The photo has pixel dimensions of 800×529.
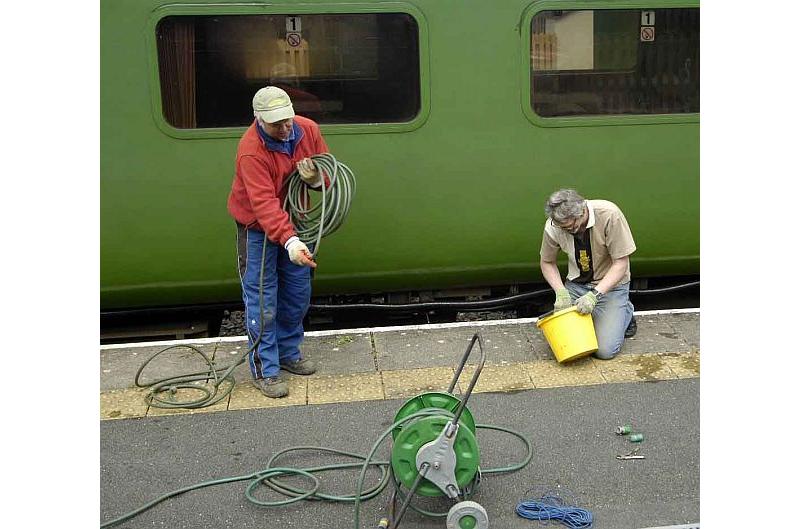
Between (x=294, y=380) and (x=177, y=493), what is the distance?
4.49 feet

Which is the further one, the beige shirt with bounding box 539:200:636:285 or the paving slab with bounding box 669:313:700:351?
the paving slab with bounding box 669:313:700:351

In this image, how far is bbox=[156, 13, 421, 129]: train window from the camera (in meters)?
5.56

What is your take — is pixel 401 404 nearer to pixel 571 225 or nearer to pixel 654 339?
pixel 571 225

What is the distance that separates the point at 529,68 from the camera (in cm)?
583

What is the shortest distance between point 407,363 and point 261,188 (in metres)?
1.49

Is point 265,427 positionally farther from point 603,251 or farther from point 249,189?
point 603,251

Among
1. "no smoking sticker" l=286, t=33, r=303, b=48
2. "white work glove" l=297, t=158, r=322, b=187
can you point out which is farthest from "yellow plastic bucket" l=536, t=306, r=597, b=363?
"no smoking sticker" l=286, t=33, r=303, b=48

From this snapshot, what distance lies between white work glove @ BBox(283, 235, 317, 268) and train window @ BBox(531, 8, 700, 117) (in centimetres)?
217

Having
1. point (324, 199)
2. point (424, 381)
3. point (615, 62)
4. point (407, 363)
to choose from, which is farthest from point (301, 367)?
point (615, 62)

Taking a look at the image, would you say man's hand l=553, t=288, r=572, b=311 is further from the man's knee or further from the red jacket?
the red jacket

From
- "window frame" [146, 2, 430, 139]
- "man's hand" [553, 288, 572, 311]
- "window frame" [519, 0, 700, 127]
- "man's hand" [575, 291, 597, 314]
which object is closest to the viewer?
"man's hand" [575, 291, 597, 314]

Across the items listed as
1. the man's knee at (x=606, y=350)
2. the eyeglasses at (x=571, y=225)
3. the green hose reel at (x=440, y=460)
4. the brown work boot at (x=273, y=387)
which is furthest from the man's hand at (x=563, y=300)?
the green hose reel at (x=440, y=460)

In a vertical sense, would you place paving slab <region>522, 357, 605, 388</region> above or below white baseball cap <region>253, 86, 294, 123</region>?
below

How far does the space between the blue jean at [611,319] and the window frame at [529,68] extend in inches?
48.5
